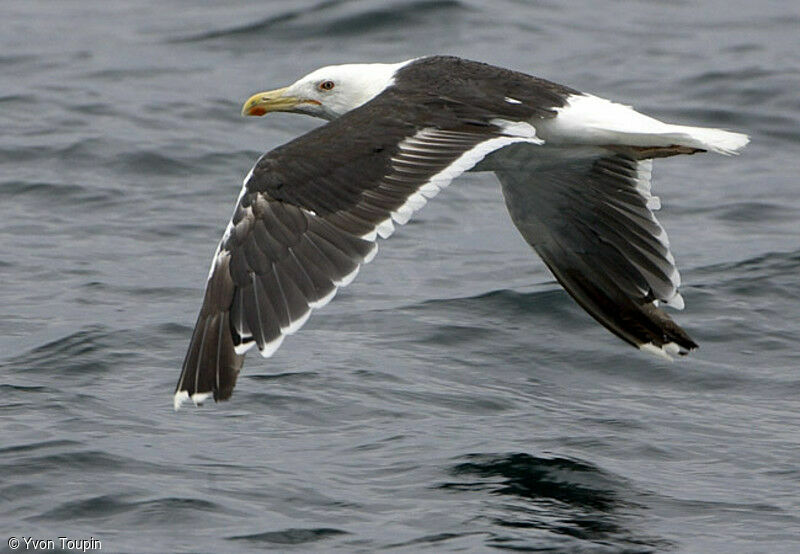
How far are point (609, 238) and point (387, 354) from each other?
1376 mm

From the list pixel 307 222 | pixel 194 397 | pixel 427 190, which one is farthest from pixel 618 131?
pixel 194 397

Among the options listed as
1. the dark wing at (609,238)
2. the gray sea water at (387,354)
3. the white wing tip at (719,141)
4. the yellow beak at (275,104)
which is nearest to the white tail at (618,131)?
the white wing tip at (719,141)

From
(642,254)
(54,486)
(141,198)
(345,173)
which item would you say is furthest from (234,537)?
(141,198)

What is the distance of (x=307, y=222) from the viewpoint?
271 inches

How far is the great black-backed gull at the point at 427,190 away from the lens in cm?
669

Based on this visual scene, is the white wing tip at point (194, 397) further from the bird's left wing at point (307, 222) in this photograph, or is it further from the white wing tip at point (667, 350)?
the white wing tip at point (667, 350)

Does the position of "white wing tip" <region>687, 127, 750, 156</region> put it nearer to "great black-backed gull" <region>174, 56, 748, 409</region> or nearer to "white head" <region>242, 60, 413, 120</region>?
"great black-backed gull" <region>174, 56, 748, 409</region>

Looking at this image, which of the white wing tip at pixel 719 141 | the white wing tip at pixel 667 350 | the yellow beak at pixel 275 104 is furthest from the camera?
the yellow beak at pixel 275 104

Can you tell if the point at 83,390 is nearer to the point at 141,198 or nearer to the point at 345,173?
the point at 345,173

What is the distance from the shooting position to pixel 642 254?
874 cm

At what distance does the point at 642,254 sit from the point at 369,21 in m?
7.82

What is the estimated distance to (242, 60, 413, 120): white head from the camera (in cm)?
876

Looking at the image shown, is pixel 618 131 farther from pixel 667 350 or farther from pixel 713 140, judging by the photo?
pixel 667 350

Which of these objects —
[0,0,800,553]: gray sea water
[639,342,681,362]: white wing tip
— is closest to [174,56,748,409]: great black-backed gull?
[639,342,681,362]: white wing tip
